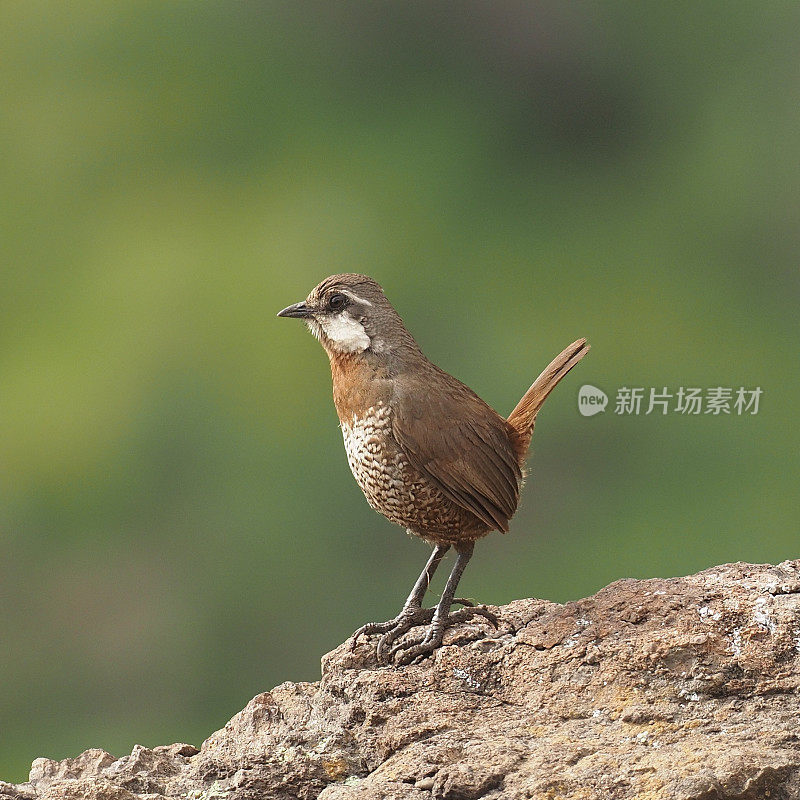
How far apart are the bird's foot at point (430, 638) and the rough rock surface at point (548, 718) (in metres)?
0.04

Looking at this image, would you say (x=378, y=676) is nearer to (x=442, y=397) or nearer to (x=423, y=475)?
(x=423, y=475)

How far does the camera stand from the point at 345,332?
343 cm

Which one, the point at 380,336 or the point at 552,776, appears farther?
the point at 380,336

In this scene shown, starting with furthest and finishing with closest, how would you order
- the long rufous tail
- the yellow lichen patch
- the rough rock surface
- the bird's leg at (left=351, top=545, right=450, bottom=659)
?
the long rufous tail, the bird's leg at (left=351, top=545, right=450, bottom=659), the yellow lichen patch, the rough rock surface

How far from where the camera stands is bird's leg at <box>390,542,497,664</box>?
3305 mm

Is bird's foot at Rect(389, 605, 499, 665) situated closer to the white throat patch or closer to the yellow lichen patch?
the yellow lichen patch

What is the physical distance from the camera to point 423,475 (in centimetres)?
336

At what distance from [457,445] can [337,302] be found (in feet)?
1.84

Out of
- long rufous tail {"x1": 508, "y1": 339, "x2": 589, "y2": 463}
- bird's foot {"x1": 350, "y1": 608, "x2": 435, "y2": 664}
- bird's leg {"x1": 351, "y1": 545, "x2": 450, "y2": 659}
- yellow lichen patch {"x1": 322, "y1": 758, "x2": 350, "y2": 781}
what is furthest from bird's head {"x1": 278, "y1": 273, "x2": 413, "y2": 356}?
yellow lichen patch {"x1": 322, "y1": 758, "x2": 350, "y2": 781}

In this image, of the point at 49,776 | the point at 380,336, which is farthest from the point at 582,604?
the point at 49,776

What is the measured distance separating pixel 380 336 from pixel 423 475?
442 mm

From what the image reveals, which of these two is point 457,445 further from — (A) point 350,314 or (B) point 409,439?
(A) point 350,314

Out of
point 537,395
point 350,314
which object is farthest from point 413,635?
point 350,314

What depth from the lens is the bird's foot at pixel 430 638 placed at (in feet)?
10.8
